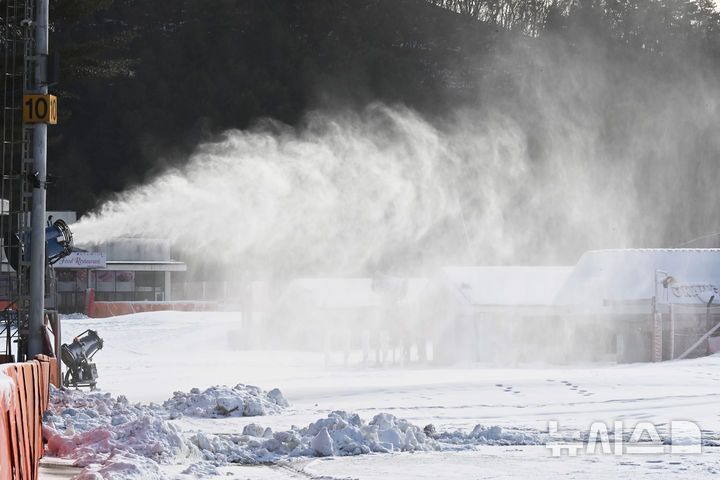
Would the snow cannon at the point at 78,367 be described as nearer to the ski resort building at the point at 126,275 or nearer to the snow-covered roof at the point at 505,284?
the snow-covered roof at the point at 505,284

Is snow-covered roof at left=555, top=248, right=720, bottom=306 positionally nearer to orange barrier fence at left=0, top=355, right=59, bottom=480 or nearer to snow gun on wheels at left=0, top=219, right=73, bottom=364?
snow gun on wheels at left=0, top=219, right=73, bottom=364

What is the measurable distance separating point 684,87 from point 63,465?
115116 mm

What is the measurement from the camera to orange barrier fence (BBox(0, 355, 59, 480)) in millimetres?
7938

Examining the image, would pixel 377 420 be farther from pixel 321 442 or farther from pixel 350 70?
pixel 350 70

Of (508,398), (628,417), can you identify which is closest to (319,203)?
(508,398)

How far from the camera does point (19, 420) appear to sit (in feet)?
29.8

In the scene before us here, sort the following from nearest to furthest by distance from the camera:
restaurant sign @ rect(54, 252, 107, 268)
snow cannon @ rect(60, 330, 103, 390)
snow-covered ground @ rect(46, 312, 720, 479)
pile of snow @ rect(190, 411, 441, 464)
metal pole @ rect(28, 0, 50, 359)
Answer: snow-covered ground @ rect(46, 312, 720, 479)
pile of snow @ rect(190, 411, 441, 464)
metal pole @ rect(28, 0, 50, 359)
snow cannon @ rect(60, 330, 103, 390)
restaurant sign @ rect(54, 252, 107, 268)

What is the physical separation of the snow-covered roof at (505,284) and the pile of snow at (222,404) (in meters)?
19.5

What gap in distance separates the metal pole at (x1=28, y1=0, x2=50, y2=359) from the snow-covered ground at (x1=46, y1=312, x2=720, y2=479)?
1.41m

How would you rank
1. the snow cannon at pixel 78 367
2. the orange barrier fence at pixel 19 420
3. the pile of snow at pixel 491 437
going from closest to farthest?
the orange barrier fence at pixel 19 420 → the pile of snow at pixel 491 437 → the snow cannon at pixel 78 367

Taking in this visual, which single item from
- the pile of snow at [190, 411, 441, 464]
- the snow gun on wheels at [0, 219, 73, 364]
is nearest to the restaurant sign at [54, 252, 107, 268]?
the snow gun on wheels at [0, 219, 73, 364]

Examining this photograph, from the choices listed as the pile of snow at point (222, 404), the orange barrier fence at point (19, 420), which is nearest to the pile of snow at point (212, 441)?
the orange barrier fence at point (19, 420)

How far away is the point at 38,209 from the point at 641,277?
24.9m

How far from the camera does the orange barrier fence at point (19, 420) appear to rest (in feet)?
26.0
